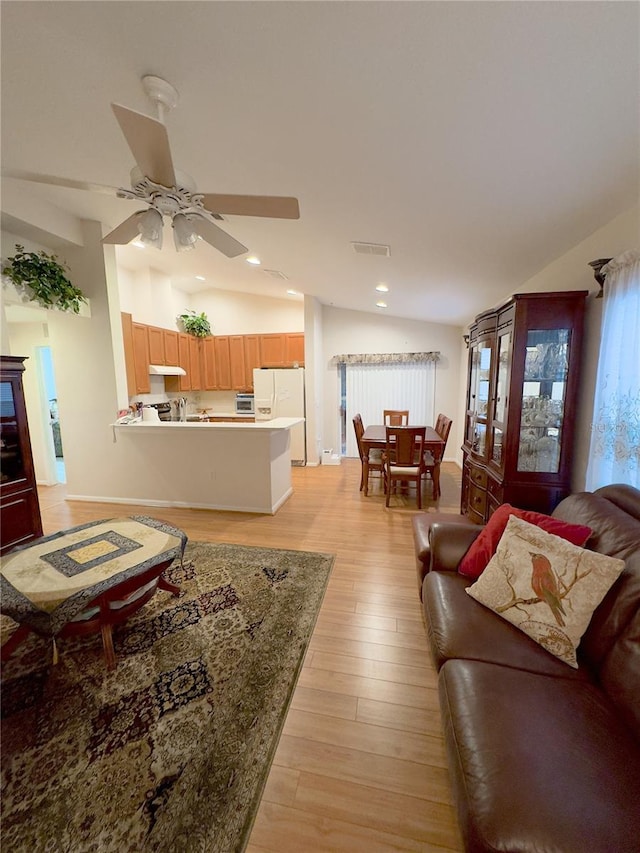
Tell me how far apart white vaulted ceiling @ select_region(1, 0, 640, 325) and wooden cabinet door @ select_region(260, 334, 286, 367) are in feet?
10.8

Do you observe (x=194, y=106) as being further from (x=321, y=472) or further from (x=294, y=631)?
(x=321, y=472)

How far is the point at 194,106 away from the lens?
1.52 m

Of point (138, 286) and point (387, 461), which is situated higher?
point (138, 286)

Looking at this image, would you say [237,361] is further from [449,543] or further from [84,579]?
[449,543]

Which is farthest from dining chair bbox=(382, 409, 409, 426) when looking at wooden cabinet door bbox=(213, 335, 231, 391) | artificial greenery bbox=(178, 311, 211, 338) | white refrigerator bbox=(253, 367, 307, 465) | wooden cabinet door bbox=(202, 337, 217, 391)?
artificial greenery bbox=(178, 311, 211, 338)

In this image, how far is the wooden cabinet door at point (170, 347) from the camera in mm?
5328

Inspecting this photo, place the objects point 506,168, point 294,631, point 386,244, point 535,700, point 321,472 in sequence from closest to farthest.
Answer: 1. point 535,700
2. point 506,168
3. point 294,631
4. point 386,244
5. point 321,472

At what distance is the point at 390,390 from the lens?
19.5 ft

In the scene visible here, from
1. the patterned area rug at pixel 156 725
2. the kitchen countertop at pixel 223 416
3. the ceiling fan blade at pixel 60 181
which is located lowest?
Answer: the patterned area rug at pixel 156 725

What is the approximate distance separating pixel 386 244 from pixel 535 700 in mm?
2908

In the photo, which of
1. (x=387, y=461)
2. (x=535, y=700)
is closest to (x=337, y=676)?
(x=535, y=700)

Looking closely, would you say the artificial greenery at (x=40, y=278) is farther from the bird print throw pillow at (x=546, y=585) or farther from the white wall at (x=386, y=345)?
the bird print throw pillow at (x=546, y=585)

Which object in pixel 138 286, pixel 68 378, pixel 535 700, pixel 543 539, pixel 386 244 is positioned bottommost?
pixel 535 700

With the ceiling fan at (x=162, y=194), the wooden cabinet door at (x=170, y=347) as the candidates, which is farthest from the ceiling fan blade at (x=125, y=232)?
the wooden cabinet door at (x=170, y=347)
